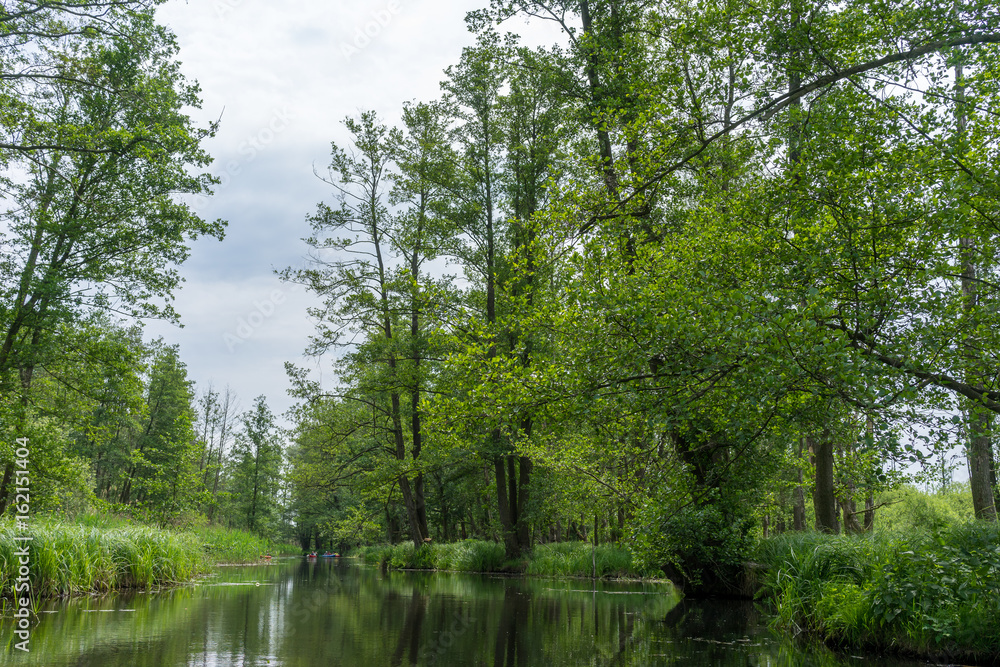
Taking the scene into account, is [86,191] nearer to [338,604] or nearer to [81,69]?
[81,69]

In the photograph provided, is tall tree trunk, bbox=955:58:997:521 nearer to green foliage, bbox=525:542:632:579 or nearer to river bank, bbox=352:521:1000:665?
river bank, bbox=352:521:1000:665

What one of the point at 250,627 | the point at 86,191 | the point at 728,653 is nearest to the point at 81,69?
the point at 86,191

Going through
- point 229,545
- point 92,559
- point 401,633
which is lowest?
point 229,545

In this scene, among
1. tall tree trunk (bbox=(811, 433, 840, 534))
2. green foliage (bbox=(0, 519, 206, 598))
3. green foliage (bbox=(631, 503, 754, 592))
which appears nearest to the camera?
green foliage (bbox=(0, 519, 206, 598))

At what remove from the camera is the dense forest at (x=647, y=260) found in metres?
5.62

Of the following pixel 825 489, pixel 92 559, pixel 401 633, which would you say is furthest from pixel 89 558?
pixel 825 489

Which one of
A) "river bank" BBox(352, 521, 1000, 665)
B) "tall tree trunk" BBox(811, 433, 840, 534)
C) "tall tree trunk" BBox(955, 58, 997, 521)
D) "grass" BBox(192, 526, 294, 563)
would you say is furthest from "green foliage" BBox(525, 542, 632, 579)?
"grass" BBox(192, 526, 294, 563)

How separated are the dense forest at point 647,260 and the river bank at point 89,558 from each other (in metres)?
5.79

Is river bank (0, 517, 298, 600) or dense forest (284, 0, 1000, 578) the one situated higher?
dense forest (284, 0, 1000, 578)

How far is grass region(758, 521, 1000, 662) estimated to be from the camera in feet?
17.1

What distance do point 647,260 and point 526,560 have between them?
43.4 ft

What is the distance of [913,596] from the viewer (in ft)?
18.5

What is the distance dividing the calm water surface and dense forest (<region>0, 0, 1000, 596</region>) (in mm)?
1802

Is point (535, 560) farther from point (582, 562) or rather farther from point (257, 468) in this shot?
point (257, 468)
